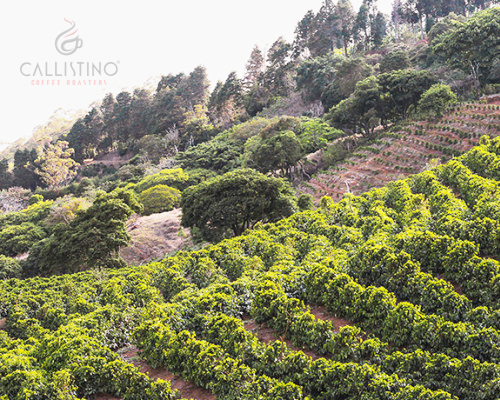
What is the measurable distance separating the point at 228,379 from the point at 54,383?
407 cm

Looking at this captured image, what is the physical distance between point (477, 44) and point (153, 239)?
105ft

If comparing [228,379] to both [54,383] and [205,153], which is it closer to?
[54,383]

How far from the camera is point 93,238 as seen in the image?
1003 inches

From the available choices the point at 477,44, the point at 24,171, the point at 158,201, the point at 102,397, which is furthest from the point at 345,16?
the point at 102,397

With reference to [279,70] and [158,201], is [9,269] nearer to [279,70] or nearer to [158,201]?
[158,201]

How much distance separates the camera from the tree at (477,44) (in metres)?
35.8

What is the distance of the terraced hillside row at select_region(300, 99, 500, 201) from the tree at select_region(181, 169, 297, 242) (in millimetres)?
7869

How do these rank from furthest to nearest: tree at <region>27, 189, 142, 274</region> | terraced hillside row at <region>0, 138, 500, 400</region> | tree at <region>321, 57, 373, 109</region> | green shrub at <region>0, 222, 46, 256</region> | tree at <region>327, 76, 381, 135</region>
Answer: tree at <region>321, 57, 373, 109</region> < tree at <region>327, 76, 381, 135</region> < green shrub at <region>0, 222, 46, 256</region> < tree at <region>27, 189, 142, 274</region> < terraced hillside row at <region>0, 138, 500, 400</region>

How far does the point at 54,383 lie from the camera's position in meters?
9.57

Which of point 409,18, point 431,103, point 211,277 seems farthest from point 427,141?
point 409,18

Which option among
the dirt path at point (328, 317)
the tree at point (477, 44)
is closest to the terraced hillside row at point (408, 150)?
the tree at point (477, 44)

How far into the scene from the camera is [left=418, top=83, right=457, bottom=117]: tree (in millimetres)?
33500

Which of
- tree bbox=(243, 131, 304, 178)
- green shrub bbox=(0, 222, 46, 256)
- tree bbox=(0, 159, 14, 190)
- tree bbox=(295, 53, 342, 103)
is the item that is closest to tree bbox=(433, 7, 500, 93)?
tree bbox=(243, 131, 304, 178)

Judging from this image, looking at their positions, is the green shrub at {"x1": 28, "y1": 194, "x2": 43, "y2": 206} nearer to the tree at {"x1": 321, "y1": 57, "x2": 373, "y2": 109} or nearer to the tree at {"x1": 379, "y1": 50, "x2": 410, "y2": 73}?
the tree at {"x1": 321, "y1": 57, "x2": 373, "y2": 109}
